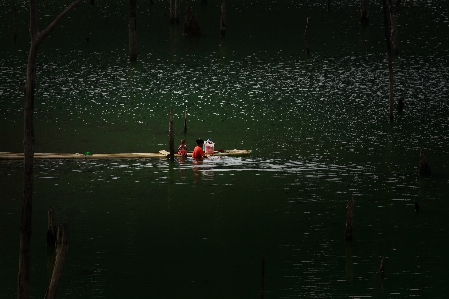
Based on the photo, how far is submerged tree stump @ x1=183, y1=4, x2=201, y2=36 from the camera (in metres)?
73.9

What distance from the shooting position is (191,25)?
7419 cm

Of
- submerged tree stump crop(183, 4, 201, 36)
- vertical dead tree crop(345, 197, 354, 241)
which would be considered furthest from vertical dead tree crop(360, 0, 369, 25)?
vertical dead tree crop(345, 197, 354, 241)

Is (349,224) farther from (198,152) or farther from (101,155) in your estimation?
(101,155)

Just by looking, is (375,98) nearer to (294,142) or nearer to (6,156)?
(294,142)

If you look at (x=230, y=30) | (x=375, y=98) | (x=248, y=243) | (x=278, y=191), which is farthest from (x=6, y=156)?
(x=230, y=30)

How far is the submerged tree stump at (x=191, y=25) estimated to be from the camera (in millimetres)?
73875

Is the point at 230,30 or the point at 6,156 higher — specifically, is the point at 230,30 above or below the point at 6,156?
above

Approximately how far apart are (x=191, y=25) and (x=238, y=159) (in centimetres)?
3135

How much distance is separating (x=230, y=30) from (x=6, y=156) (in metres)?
35.9

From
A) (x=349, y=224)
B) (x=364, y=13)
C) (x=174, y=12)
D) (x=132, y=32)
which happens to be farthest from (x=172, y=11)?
(x=349, y=224)

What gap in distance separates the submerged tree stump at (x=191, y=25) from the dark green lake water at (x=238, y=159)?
0.63 metres

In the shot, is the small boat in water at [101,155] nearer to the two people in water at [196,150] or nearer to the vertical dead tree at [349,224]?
the two people in water at [196,150]

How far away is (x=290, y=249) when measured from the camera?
31609 millimetres

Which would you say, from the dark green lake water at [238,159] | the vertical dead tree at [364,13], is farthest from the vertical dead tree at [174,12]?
the vertical dead tree at [364,13]
